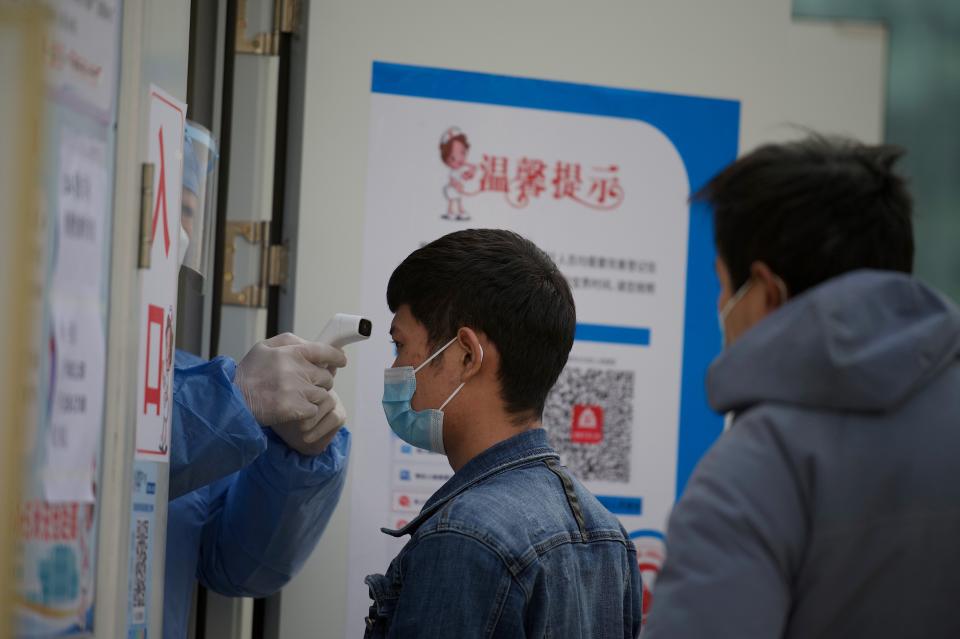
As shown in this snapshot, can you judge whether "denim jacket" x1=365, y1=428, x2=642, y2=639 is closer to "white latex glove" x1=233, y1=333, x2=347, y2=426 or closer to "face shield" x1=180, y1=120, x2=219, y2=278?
"white latex glove" x1=233, y1=333, x2=347, y2=426

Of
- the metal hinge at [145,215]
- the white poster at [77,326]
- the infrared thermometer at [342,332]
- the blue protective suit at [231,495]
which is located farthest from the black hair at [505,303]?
the white poster at [77,326]

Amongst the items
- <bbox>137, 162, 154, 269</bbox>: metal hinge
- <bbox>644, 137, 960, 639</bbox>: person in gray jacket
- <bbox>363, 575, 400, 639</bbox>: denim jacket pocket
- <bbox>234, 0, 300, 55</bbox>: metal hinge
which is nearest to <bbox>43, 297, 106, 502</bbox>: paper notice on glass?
<bbox>137, 162, 154, 269</bbox>: metal hinge

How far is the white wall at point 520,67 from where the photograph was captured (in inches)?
84.4

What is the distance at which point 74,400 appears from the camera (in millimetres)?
1063

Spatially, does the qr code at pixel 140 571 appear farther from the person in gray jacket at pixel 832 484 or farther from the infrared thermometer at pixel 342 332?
the person in gray jacket at pixel 832 484

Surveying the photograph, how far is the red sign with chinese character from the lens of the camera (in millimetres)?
2271

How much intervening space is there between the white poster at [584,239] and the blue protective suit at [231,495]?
9.0 inches

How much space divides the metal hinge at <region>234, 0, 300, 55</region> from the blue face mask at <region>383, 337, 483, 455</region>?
0.76m

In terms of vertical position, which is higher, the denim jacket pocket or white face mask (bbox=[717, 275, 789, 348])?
white face mask (bbox=[717, 275, 789, 348])

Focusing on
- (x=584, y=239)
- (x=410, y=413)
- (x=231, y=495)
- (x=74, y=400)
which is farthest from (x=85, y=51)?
(x=584, y=239)

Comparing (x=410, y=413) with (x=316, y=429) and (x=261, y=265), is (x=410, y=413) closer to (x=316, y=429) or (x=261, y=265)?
(x=316, y=429)

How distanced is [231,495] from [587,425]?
27.5 inches

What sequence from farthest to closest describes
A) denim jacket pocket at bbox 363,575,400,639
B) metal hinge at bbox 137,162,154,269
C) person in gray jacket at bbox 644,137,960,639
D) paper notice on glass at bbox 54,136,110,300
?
1. denim jacket pocket at bbox 363,575,400,639
2. metal hinge at bbox 137,162,154,269
3. paper notice on glass at bbox 54,136,110,300
4. person in gray jacket at bbox 644,137,960,639

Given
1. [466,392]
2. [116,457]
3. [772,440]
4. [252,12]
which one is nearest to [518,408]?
[466,392]
